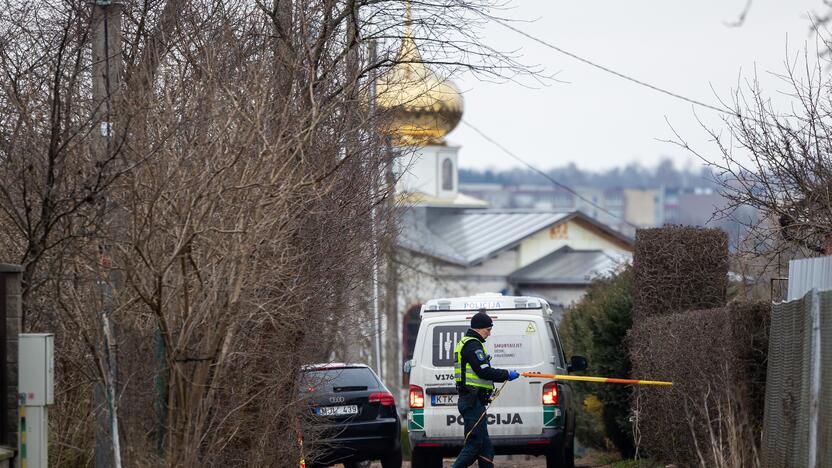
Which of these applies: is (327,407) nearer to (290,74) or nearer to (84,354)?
(290,74)

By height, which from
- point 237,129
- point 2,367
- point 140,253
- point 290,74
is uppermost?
point 290,74

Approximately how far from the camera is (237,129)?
33.1 feet

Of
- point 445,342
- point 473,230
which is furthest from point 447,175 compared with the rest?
point 445,342

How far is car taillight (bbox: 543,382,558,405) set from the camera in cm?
1491

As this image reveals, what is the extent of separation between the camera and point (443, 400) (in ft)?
49.5

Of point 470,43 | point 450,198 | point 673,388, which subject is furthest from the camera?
point 450,198

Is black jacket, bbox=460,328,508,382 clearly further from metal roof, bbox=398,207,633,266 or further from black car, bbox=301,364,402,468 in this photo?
metal roof, bbox=398,207,633,266

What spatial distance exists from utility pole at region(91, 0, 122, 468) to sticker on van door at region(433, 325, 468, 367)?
5.30m

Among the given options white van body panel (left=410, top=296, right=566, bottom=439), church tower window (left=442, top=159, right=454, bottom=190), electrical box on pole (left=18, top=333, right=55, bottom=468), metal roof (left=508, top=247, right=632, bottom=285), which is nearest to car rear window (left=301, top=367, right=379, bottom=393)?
white van body panel (left=410, top=296, right=566, bottom=439)

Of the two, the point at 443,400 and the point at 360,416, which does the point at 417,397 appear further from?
the point at 360,416

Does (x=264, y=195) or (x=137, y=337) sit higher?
(x=264, y=195)

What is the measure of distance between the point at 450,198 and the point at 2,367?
180 feet

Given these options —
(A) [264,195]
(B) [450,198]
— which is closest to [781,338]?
(A) [264,195]

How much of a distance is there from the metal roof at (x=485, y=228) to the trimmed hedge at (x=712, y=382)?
3834 centimetres
